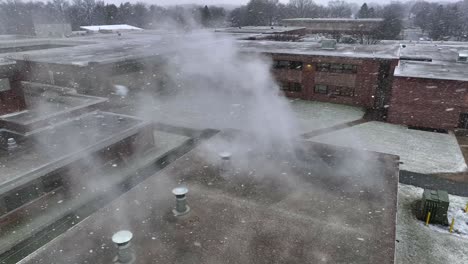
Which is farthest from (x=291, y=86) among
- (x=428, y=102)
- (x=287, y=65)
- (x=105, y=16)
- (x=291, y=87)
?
(x=105, y=16)

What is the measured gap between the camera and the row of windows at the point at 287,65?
2039cm

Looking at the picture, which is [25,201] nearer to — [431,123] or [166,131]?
[166,131]

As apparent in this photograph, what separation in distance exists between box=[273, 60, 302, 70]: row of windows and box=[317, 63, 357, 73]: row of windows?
125 centimetres

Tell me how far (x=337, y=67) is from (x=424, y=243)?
13.3 meters

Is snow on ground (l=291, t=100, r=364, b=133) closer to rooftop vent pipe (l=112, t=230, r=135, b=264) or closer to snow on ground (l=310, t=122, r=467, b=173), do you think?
snow on ground (l=310, t=122, r=467, b=173)

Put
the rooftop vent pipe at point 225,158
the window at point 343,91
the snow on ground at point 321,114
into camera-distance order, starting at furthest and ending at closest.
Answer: the window at point 343,91
the snow on ground at point 321,114
the rooftop vent pipe at point 225,158

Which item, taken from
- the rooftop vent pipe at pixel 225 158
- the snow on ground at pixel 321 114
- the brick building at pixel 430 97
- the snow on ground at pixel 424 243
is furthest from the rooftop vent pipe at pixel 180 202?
the brick building at pixel 430 97

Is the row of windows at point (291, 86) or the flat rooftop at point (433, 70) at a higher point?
the flat rooftop at point (433, 70)

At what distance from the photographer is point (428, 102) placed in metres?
15.5

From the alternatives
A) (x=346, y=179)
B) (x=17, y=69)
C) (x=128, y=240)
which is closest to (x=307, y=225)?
(x=346, y=179)

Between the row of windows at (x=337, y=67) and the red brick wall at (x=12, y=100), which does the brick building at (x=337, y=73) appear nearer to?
the row of windows at (x=337, y=67)

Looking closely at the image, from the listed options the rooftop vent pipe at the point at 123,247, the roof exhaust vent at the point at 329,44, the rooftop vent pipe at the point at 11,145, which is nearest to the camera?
the rooftop vent pipe at the point at 123,247

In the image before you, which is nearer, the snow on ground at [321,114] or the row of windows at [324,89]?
the snow on ground at [321,114]

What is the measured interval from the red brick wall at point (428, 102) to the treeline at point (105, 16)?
29.5 meters
